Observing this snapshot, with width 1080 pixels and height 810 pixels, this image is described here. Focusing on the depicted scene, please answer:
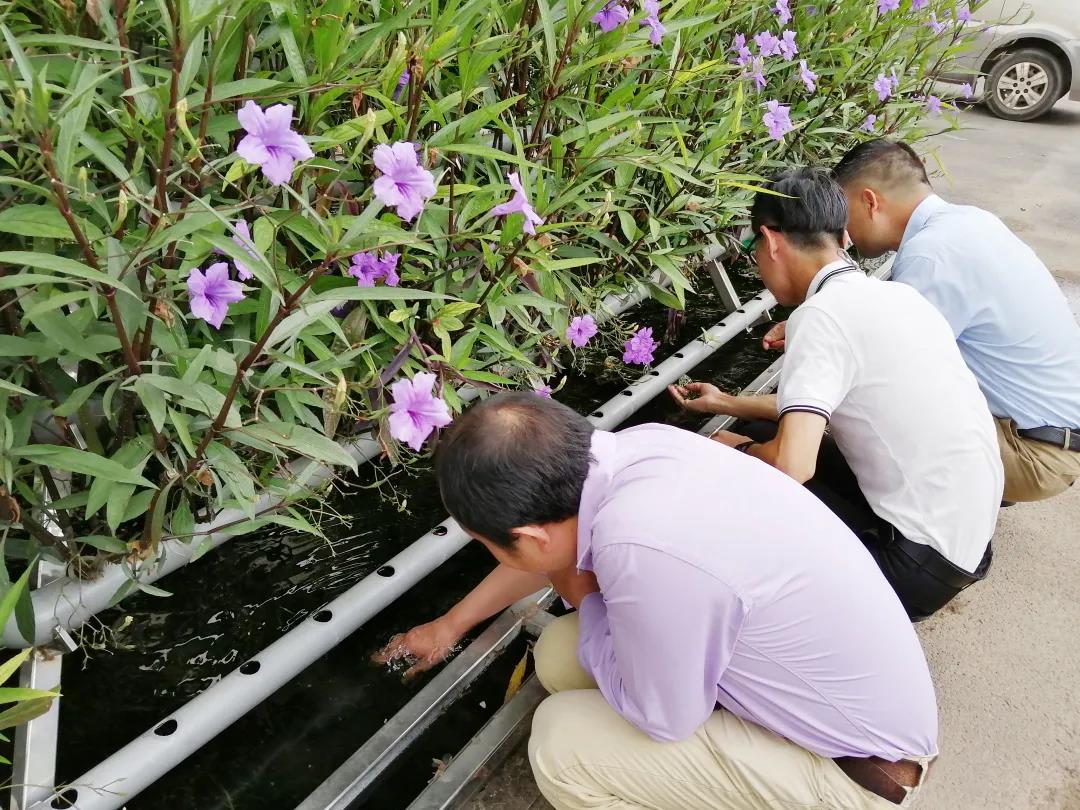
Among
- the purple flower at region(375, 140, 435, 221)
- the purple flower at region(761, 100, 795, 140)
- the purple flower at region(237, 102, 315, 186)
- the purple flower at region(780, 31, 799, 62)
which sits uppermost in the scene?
the purple flower at region(780, 31, 799, 62)

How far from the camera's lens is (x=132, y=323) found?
114 cm

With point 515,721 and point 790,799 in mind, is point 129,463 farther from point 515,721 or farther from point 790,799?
point 790,799

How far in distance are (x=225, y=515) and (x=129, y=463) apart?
315 mm

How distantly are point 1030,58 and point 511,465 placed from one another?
320 inches

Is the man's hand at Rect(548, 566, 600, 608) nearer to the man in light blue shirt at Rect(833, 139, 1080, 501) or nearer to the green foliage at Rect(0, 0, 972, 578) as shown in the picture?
the green foliage at Rect(0, 0, 972, 578)

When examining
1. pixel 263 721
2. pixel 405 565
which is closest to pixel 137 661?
pixel 263 721

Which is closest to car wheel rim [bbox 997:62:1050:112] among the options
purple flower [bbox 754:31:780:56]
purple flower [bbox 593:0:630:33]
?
purple flower [bbox 754:31:780:56]

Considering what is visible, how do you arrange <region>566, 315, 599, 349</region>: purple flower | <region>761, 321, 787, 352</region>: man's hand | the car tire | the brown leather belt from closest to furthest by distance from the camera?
the brown leather belt < <region>566, 315, 599, 349</region>: purple flower < <region>761, 321, 787, 352</region>: man's hand < the car tire

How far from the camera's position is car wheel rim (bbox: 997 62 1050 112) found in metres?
7.40

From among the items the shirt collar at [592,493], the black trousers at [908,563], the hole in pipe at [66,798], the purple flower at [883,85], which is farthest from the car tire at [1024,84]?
the hole in pipe at [66,798]

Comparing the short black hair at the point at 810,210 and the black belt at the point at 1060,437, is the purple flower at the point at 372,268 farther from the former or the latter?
the black belt at the point at 1060,437

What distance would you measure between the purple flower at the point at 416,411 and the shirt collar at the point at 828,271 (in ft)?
3.34

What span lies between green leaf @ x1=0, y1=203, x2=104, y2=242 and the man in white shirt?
129cm

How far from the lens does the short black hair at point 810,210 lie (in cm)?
193
